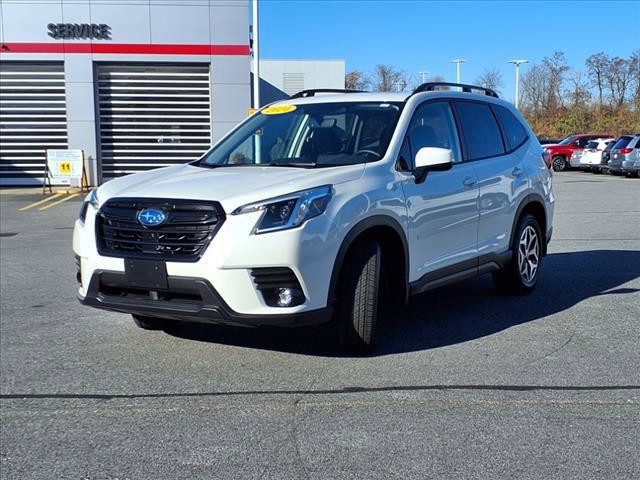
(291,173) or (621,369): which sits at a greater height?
→ (291,173)

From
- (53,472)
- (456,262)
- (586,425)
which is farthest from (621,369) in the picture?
(53,472)

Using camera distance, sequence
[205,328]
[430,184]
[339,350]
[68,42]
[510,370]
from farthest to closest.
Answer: [68,42]
[205,328]
[430,184]
[339,350]
[510,370]

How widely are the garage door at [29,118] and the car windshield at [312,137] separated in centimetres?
1921

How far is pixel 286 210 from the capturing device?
4590 mm

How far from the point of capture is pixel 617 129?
48.3 metres

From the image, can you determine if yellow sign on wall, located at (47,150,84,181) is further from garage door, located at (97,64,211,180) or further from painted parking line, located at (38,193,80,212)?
garage door, located at (97,64,211,180)

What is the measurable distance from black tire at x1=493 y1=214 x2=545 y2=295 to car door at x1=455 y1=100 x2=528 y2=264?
23cm

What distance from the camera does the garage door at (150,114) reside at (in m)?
23.9

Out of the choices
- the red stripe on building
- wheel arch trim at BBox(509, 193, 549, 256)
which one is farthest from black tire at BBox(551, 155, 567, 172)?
wheel arch trim at BBox(509, 193, 549, 256)

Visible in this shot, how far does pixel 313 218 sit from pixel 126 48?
67.5 ft

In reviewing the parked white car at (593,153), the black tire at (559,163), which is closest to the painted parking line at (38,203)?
the parked white car at (593,153)

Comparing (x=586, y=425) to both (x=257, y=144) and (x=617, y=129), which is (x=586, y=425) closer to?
(x=257, y=144)

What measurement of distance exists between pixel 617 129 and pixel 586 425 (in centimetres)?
4862

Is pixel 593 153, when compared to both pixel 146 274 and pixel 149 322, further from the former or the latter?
pixel 146 274
